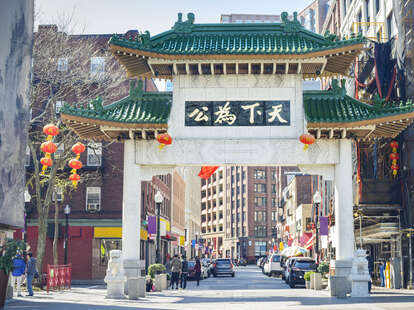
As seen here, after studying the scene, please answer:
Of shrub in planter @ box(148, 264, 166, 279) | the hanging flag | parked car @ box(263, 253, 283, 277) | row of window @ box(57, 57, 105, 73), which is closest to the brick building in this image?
row of window @ box(57, 57, 105, 73)

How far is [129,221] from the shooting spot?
77.8ft

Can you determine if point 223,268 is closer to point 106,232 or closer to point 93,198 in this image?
point 106,232

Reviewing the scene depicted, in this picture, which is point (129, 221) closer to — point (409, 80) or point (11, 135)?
point (11, 135)

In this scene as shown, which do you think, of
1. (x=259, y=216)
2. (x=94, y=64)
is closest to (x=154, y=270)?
(x=94, y=64)

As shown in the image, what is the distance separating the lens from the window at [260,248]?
13200 cm

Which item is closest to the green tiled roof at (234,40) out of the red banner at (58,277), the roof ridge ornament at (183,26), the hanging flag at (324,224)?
the roof ridge ornament at (183,26)

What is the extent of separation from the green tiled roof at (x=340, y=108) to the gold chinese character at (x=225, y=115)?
3.06 meters

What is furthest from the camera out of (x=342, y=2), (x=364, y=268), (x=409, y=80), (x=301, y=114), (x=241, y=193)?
(x=241, y=193)

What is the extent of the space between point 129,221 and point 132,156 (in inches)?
105

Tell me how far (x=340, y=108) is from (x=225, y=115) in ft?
15.5

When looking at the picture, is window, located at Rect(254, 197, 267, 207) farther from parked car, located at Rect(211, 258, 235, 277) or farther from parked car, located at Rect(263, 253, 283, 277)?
parked car, located at Rect(263, 253, 283, 277)

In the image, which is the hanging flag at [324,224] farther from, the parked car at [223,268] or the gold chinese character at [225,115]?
the parked car at [223,268]

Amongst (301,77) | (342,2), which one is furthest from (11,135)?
(342,2)

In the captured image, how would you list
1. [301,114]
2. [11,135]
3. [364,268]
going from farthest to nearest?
[301,114], [364,268], [11,135]
